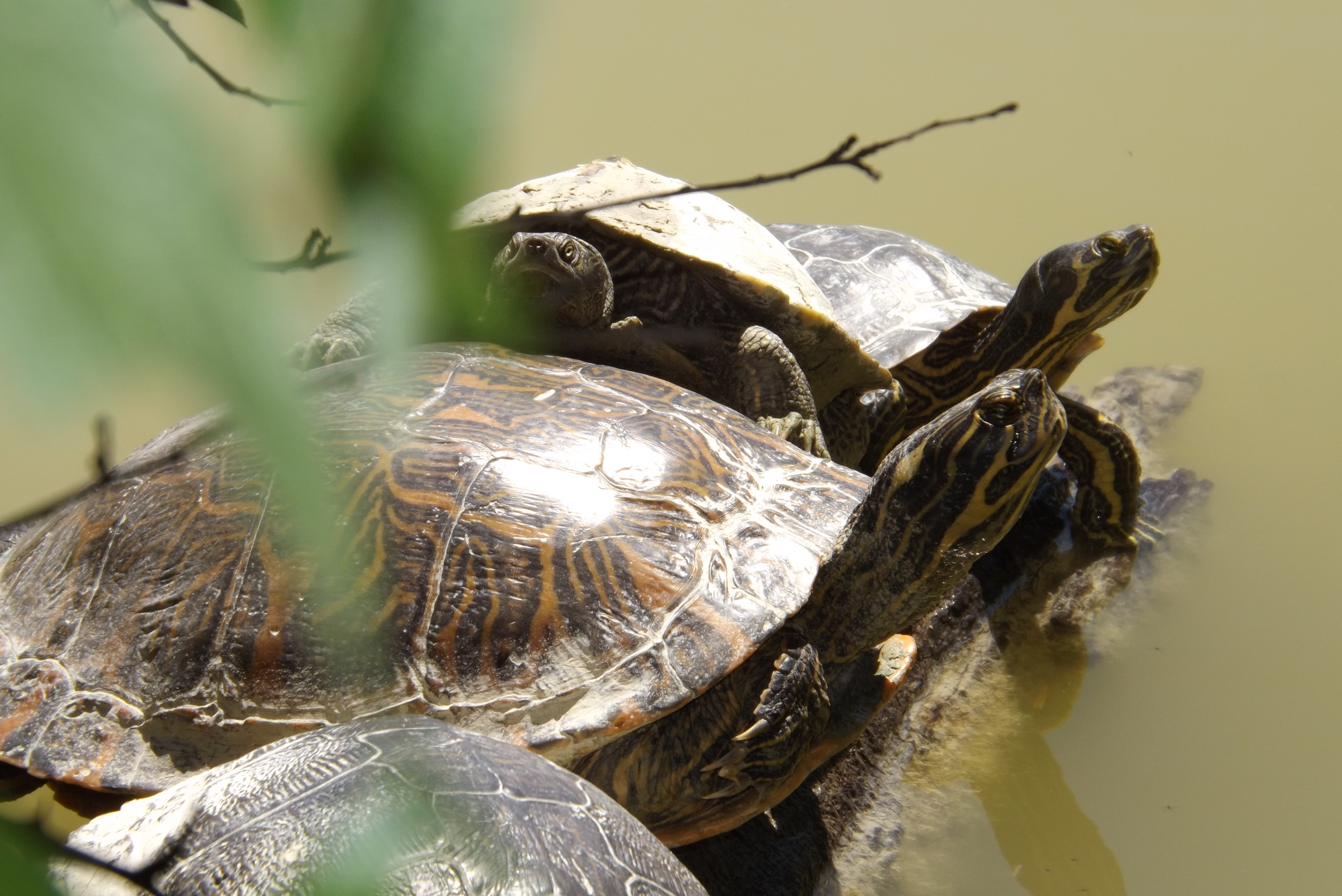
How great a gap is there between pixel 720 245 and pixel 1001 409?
3.90ft

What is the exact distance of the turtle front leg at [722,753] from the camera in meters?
1.73

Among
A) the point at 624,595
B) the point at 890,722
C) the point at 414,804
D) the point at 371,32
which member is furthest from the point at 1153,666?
the point at 371,32

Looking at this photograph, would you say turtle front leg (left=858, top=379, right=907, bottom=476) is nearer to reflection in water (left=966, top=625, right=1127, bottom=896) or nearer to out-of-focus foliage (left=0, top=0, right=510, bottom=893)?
reflection in water (left=966, top=625, right=1127, bottom=896)

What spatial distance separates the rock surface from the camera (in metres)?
2.07

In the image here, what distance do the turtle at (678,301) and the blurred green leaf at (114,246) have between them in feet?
7.27

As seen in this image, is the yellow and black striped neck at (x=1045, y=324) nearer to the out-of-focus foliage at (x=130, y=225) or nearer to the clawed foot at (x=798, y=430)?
the clawed foot at (x=798, y=430)

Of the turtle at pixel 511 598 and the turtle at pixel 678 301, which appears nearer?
the turtle at pixel 511 598

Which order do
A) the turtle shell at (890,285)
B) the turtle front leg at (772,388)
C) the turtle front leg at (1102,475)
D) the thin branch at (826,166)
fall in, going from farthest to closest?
the turtle shell at (890,285) < the turtle front leg at (1102,475) < the turtle front leg at (772,388) < the thin branch at (826,166)

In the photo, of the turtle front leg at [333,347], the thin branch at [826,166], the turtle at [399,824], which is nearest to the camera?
the thin branch at [826,166]

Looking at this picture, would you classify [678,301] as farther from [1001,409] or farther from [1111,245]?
[1111,245]

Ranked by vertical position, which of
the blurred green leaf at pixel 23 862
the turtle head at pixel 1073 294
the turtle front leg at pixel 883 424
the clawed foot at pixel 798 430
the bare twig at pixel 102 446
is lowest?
the turtle front leg at pixel 883 424

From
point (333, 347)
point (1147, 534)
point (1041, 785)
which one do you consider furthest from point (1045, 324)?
point (333, 347)

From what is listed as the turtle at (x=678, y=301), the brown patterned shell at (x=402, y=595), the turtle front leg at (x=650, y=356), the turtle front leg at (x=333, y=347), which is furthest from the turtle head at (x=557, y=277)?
the brown patterned shell at (x=402, y=595)

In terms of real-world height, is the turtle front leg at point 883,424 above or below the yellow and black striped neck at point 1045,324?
below
